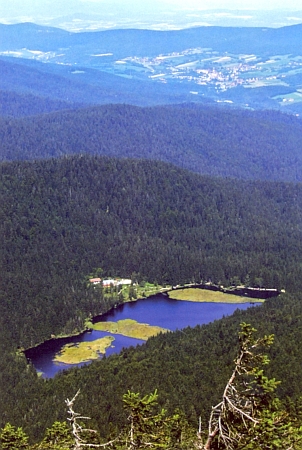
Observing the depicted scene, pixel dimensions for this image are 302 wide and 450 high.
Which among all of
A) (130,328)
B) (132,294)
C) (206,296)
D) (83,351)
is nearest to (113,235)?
(132,294)

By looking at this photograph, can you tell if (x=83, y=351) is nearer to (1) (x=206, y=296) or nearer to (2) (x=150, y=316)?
(2) (x=150, y=316)

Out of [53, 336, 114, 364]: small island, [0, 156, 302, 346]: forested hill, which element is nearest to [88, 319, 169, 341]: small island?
[53, 336, 114, 364]: small island

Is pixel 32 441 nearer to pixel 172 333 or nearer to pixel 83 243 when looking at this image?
pixel 172 333

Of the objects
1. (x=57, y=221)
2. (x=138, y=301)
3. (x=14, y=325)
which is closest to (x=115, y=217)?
(x=57, y=221)

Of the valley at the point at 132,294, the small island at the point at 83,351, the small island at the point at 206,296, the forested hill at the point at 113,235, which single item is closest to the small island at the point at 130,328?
the valley at the point at 132,294

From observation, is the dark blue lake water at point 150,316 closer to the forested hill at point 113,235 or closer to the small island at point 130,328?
the small island at point 130,328
